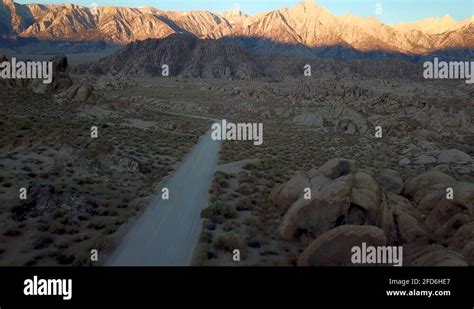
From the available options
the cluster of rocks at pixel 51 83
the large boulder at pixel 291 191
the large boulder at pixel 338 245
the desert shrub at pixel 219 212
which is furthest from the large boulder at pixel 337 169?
the cluster of rocks at pixel 51 83

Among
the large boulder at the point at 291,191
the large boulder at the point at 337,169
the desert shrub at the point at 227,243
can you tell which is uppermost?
the large boulder at the point at 337,169

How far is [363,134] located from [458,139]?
1072 cm

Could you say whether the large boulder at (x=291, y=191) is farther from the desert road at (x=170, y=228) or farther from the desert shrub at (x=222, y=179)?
the desert shrub at (x=222, y=179)

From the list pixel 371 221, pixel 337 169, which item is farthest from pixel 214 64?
pixel 371 221

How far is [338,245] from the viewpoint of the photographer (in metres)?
12.5

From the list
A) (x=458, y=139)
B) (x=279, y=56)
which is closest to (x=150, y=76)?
(x=279, y=56)

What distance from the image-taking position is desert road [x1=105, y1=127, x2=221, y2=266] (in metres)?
13.2

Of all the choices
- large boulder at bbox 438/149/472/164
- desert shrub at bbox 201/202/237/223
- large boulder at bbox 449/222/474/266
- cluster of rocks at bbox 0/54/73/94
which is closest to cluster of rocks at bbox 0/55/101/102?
cluster of rocks at bbox 0/54/73/94

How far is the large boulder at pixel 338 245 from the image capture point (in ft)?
40.6

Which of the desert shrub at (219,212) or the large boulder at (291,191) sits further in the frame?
the large boulder at (291,191)

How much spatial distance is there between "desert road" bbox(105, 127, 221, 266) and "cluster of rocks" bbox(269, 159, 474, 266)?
433cm

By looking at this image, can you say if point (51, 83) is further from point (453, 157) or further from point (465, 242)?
point (465, 242)
